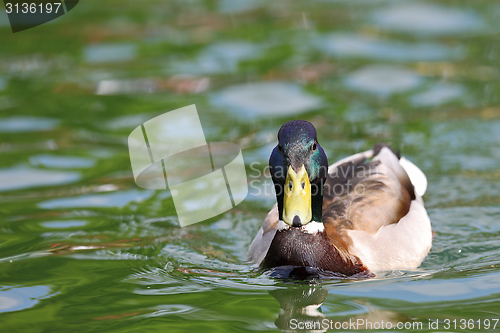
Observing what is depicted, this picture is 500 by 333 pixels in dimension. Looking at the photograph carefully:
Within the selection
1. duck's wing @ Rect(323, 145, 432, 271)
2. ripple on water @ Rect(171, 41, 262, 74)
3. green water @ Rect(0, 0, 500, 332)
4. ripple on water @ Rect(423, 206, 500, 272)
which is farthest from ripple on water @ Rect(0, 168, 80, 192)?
ripple on water @ Rect(423, 206, 500, 272)

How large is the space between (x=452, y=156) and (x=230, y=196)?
2.54 m

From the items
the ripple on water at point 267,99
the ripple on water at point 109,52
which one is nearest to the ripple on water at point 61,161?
the ripple on water at point 267,99

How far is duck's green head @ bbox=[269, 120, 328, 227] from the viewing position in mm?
4887

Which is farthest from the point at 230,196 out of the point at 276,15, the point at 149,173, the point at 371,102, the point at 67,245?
the point at 276,15

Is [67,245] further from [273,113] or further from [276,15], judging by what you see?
[276,15]

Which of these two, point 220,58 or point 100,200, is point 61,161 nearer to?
point 100,200

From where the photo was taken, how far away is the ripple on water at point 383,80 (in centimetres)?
982

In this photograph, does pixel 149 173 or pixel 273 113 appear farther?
pixel 273 113

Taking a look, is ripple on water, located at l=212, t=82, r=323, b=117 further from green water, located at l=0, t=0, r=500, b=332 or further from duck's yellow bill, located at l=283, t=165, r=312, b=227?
duck's yellow bill, located at l=283, t=165, r=312, b=227

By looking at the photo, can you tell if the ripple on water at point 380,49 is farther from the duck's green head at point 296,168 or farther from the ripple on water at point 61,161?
the duck's green head at point 296,168

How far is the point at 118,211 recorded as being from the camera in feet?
22.1

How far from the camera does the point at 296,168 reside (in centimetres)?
489

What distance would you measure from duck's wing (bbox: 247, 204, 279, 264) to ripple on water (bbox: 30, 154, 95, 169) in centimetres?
270

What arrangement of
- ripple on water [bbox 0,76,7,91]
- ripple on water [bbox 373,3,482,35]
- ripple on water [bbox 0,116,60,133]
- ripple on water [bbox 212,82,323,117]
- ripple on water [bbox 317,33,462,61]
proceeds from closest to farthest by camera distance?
ripple on water [bbox 0,116,60,133] → ripple on water [bbox 212,82,323,117] → ripple on water [bbox 0,76,7,91] → ripple on water [bbox 317,33,462,61] → ripple on water [bbox 373,3,482,35]
